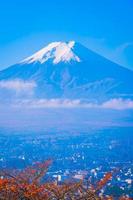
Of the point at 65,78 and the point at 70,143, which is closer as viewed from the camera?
the point at 70,143

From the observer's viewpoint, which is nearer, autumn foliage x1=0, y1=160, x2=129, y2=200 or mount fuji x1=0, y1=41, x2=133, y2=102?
autumn foliage x1=0, y1=160, x2=129, y2=200

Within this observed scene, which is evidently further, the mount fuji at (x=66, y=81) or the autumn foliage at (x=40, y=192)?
the mount fuji at (x=66, y=81)

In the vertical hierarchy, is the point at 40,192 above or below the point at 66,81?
below

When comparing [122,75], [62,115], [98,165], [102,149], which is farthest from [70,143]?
[122,75]

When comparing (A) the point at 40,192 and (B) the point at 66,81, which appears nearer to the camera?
(A) the point at 40,192

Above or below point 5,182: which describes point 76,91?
above

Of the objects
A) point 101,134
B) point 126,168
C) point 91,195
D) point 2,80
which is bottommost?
point 91,195

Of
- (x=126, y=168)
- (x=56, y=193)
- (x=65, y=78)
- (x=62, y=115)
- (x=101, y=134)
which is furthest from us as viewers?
(x=65, y=78)

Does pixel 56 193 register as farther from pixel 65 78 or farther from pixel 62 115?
pixel 65 78

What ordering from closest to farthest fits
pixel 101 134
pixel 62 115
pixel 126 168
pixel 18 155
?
1. pixel 126 168
2. pixel 18 155
3. pixel 101 134
4. pixel 62 115

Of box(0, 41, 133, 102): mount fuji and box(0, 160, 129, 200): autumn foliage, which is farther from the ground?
box(0, 41, 133, 102): mount fuji

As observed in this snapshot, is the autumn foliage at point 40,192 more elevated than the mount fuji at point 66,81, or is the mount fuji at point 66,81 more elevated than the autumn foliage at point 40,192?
the mount fuji at point 66,81
